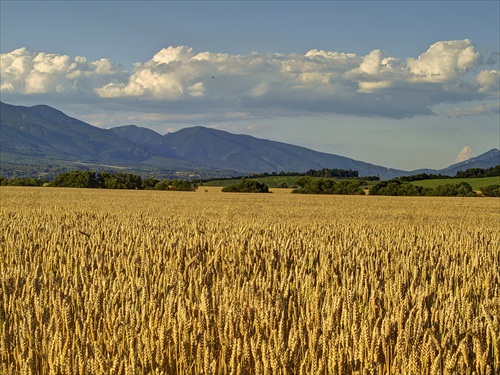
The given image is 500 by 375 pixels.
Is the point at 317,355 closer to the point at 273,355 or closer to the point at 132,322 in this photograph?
the point at 273,355

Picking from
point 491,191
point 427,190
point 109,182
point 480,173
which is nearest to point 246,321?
point 491,191

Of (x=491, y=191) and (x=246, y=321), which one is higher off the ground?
(x=246, y=321)

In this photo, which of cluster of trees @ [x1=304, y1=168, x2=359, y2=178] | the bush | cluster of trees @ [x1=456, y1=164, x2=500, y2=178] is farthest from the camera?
cluster of trees @ [x1=304, y1=168, x2=359, y2=178]

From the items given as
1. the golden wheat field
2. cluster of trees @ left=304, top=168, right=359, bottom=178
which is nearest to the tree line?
cluster of trees @ left=304, top=168, right=359, bottom=178

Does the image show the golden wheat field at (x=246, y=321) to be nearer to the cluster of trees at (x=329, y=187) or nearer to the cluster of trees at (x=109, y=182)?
the cluster of trees at (x=329, y=187)

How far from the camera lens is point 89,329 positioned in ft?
15.6

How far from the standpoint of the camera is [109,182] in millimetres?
70188

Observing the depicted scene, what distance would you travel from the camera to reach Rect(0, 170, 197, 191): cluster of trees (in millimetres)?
69062

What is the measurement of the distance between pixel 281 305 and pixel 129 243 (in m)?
5.17

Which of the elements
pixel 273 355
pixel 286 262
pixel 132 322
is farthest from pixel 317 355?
pixel 286 262

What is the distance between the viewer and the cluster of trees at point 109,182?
6906 cm

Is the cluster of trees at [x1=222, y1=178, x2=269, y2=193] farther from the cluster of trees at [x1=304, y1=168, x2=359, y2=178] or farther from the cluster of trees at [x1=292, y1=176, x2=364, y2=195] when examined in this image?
the cluster of trees at [x1=304, y1=168, x2=359, y2=178]

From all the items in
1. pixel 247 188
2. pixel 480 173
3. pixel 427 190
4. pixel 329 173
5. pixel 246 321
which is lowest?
pixel 247 188

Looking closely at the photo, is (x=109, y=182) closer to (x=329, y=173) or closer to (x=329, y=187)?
(x=329, y=187)
